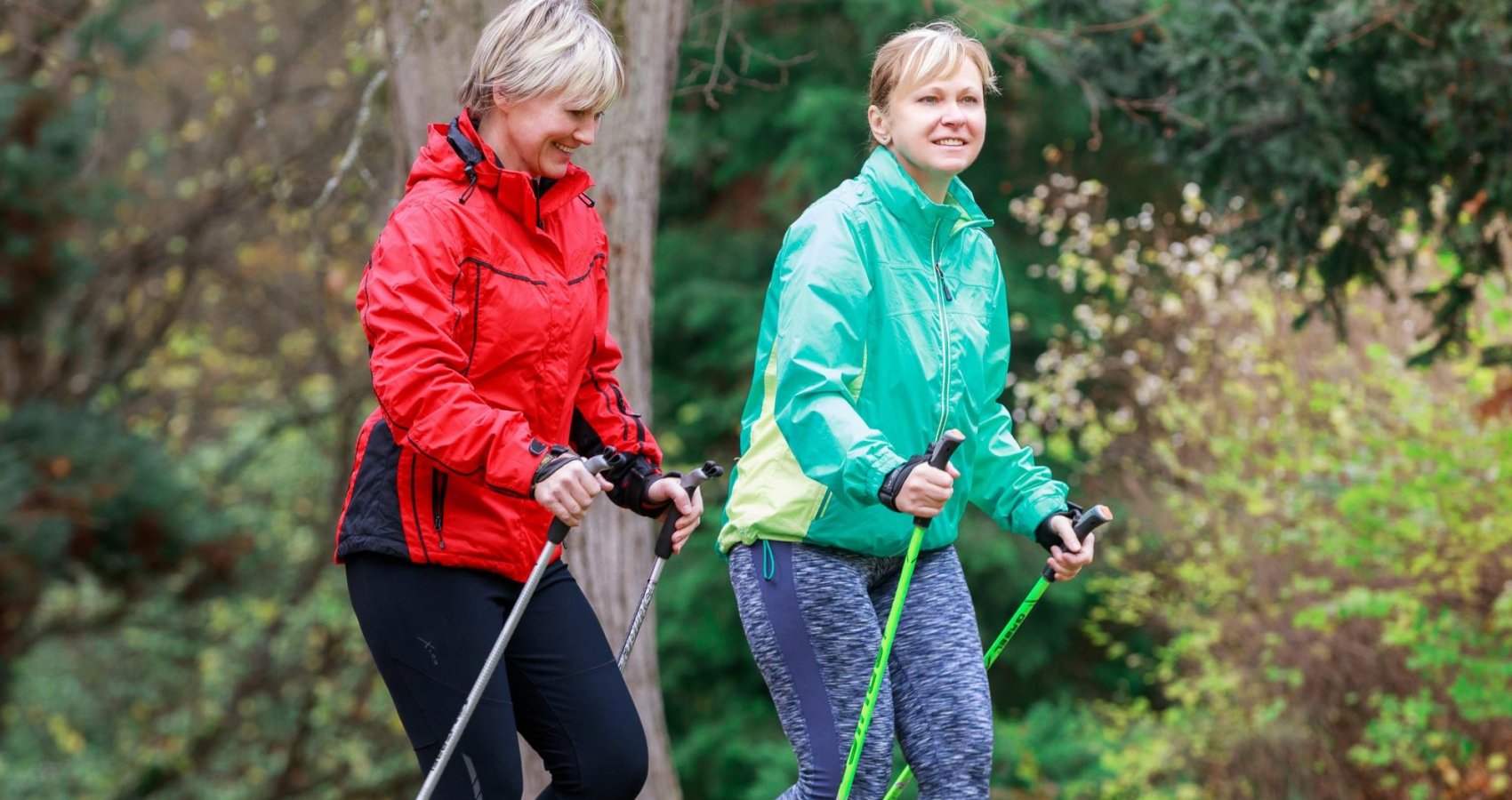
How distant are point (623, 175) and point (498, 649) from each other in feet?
7.79

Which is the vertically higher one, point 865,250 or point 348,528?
point 865,250

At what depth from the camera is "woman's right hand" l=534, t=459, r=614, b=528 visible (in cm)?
273

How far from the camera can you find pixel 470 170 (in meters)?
2.96

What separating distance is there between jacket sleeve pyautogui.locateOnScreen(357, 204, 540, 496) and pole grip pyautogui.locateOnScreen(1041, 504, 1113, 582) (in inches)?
42.6

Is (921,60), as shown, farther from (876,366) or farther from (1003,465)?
(1003,465)

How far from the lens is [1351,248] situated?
6.46 m

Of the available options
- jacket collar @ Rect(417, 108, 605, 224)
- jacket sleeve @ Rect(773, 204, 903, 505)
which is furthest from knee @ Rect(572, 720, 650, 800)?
jacket collar @ Rect(417, 108, 605, 224)

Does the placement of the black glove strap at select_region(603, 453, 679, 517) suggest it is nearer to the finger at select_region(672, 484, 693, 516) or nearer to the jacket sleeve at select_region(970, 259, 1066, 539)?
the finger at select_region(672, 484, 693, 516)

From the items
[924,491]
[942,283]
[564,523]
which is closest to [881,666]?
[924,491]

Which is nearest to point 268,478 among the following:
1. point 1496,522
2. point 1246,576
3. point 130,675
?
point 130,675

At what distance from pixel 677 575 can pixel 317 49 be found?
595 centimetres

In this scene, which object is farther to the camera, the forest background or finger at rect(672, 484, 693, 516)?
the forest background

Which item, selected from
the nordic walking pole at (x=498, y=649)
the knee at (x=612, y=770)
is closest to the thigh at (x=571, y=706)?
the knee at (x=612, y=770)

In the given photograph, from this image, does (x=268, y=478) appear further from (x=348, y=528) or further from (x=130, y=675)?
(x=348, y=528)
